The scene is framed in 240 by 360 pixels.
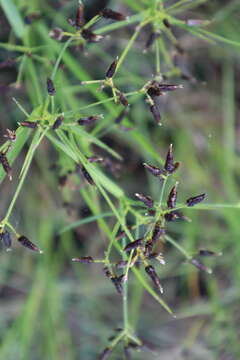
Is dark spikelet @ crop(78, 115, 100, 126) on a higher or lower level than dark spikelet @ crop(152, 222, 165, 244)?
higher

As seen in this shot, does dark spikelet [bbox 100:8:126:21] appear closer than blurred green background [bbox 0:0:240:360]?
Yes

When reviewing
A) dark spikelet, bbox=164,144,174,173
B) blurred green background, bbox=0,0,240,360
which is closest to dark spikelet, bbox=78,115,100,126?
dark spikelet, bbox=164,144,174,173

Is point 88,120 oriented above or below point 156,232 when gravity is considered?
above

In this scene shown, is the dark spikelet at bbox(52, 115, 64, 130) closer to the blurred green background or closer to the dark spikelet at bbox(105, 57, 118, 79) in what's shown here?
the dark spikelet at bbox(105, 57, 118, 79)

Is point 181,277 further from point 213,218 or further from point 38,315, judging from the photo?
point 38,315

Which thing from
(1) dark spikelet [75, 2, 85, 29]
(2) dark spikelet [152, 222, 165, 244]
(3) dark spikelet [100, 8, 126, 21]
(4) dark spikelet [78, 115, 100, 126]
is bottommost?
(2) dark spikelet [152, 222, 165, 244]

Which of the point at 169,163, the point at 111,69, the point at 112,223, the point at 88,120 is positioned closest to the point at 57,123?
the point at 88,120

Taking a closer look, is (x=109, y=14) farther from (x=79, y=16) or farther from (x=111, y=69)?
(x=111, y=69)

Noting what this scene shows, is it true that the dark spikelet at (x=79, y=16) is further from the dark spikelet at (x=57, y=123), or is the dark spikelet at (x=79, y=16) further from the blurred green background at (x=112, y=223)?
the blurred green background at (x=112, y=223)

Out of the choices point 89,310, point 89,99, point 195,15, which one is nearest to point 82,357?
point 89,310
